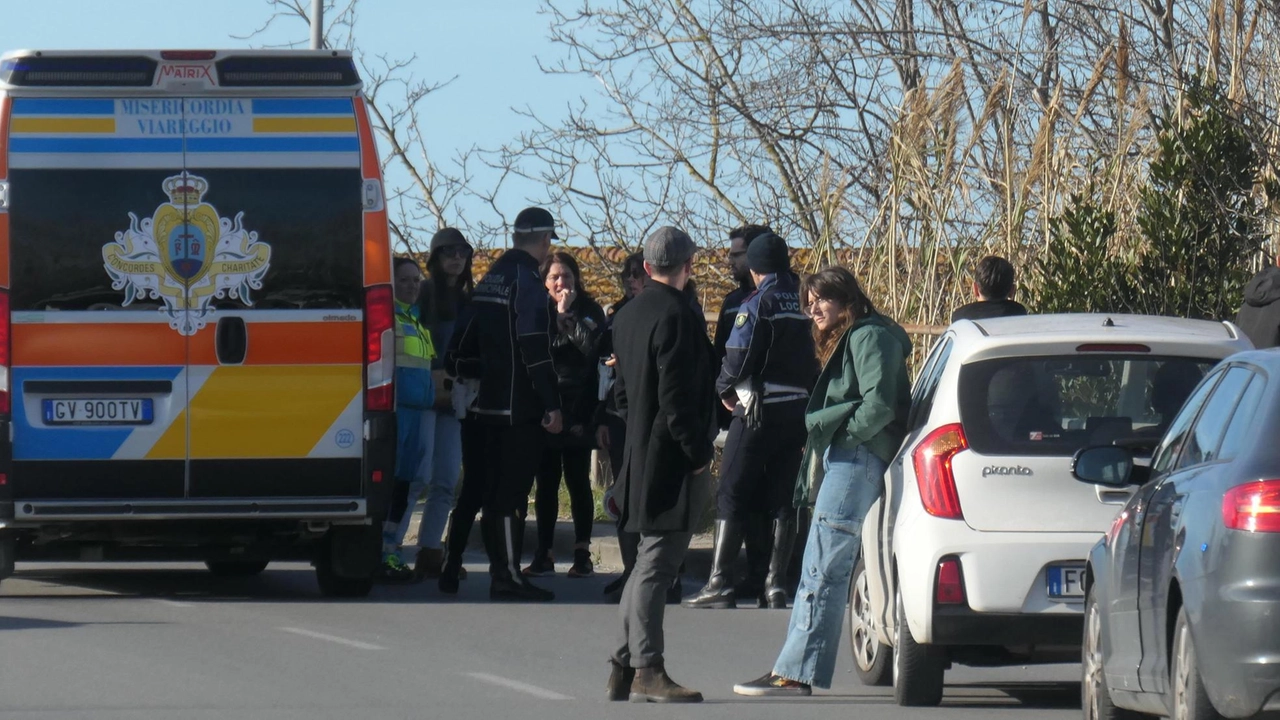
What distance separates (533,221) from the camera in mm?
10977

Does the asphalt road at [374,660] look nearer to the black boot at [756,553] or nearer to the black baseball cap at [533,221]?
the black boot at [756,553]

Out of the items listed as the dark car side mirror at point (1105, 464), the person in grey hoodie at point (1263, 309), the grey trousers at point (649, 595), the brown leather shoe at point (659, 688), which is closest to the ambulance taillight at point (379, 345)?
the grey trousers at point (649, 595)

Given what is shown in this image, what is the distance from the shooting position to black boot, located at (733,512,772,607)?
11.1 meters

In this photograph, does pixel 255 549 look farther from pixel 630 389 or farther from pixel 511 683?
pixel 630 389

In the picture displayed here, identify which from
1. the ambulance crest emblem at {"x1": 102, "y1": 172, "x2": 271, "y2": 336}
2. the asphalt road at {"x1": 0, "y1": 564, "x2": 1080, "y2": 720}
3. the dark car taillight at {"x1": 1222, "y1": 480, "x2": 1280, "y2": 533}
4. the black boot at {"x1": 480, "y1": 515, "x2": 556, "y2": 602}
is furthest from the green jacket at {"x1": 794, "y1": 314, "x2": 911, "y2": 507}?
the ambulance crest emblem at {"x1": 102, "y1": 172, "x2": 271, "y2": 336}

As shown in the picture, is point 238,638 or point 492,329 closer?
point 238,638

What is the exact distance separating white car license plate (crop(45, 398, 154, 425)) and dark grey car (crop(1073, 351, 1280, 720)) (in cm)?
529

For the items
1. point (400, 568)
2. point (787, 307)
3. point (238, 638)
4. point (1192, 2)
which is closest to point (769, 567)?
point (787, 307)

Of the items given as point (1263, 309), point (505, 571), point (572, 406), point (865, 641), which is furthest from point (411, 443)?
point (1263, 309)

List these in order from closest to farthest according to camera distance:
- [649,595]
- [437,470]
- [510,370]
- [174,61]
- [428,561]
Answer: [649,595] → [174,61] → [510,370] → [437,470] → [428,561]

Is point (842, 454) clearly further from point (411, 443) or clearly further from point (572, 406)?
point (411, 443)

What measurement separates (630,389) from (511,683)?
1335 mm

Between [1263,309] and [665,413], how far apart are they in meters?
4.95

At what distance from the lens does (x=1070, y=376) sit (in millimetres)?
7668
